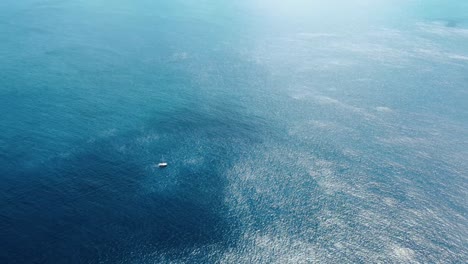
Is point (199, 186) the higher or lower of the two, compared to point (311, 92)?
lower

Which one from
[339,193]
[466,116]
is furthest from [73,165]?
[466,116]

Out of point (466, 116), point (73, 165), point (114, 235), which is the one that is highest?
point (466, 116)

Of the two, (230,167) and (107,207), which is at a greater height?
(230,167)

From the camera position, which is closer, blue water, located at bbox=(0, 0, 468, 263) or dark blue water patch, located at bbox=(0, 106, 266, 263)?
dark blue water patch, located at bbox=(0, 106, 266, 263)

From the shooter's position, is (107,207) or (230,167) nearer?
(107,207)

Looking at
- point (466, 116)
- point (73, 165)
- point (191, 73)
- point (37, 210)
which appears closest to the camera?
point (37, 210)

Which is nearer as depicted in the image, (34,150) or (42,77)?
(34,150)

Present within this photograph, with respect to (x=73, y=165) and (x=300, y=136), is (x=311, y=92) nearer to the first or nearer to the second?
(x=300, y=136)

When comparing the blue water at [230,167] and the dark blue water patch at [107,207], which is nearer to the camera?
the dark blue water patch at [107,207]
